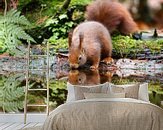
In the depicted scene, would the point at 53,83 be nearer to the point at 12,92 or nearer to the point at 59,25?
the point at 12,92

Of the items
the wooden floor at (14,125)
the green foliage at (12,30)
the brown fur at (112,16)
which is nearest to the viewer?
the wooden floor at (14,125)

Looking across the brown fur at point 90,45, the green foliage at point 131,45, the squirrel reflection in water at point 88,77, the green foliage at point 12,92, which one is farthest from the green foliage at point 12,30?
the green foliage at point 131,45

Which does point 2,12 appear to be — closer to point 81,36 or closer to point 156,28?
point 81,36

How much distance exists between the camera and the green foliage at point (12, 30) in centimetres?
517

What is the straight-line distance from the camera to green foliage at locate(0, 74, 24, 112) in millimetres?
5188

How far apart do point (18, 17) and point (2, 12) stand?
10.5 inches

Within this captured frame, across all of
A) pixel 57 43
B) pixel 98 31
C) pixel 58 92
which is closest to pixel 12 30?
pixel 57 43

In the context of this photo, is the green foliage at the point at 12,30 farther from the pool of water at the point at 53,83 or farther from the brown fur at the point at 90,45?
the brown fur at the point at 90,45

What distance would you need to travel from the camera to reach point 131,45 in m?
5.15

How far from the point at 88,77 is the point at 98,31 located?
0.63 m

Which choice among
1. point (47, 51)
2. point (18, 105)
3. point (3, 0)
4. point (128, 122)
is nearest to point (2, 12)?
point (3, 0)

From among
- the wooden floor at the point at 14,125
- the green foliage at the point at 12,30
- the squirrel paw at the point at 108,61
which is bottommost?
the wooden floor at the point at 14,125

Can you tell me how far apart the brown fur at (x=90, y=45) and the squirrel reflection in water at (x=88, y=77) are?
8 centimetres

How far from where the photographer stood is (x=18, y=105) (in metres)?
5.20
